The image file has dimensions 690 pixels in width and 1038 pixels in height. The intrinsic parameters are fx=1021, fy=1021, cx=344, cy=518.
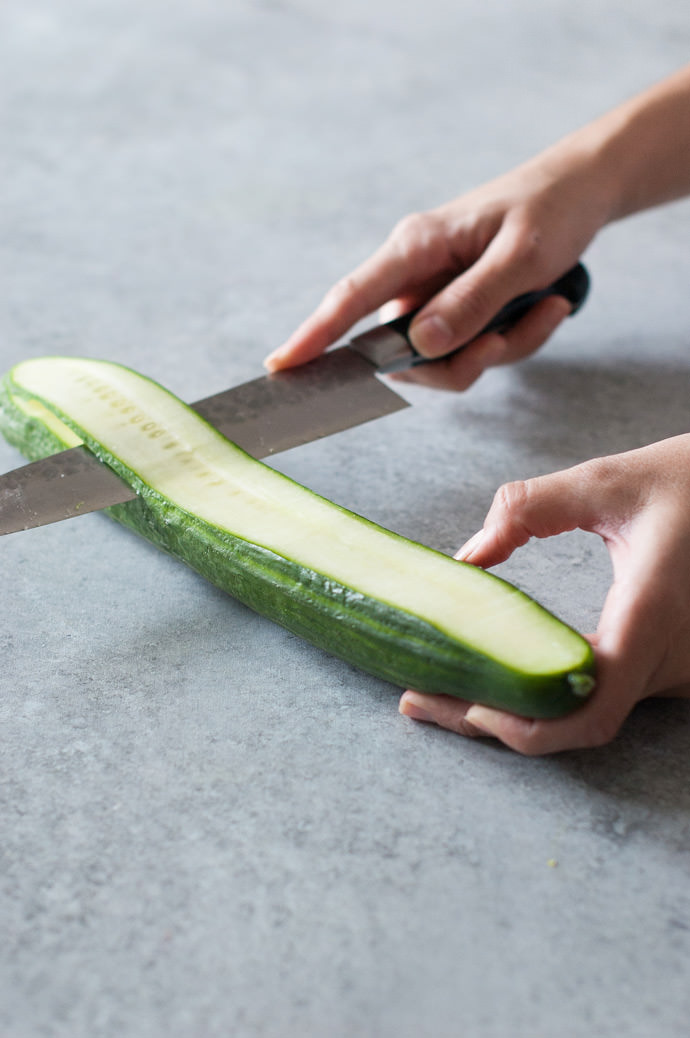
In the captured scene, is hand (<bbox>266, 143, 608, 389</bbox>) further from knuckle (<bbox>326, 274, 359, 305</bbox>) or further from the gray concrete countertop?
the gray concrete countertop

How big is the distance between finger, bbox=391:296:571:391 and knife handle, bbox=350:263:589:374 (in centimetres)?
1

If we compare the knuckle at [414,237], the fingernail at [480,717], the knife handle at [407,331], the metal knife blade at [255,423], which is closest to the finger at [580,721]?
the fingernail at [480,717]

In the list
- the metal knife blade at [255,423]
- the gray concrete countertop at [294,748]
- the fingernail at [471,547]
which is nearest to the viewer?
the gray concrete countertop at [294,748]

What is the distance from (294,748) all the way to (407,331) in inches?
37.9

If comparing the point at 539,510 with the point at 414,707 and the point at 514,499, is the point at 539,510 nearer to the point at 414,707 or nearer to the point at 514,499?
the point at 514,499

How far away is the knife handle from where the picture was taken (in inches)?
77.7

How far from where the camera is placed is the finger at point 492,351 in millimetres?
2098

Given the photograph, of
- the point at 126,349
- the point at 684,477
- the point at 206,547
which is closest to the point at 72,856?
the point at 206,547

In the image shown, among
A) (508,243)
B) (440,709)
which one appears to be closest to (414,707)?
(440,709)

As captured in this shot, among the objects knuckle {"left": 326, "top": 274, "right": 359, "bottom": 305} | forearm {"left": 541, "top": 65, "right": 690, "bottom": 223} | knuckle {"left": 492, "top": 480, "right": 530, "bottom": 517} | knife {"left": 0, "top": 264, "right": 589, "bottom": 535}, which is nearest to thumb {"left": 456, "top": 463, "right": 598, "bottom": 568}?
knuckle {"left": 492, "top": 480, "right": 530, "bottom": 517}

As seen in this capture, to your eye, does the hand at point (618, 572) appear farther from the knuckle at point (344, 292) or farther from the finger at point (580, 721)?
the knuckle at point (344, 292)

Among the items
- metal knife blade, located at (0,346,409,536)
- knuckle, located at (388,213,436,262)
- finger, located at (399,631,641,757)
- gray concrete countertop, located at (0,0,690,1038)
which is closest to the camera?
gray concrete countertop, located at (0,0,690,1038)

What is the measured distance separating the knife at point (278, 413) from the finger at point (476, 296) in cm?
4

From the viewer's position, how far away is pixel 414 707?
135cm
